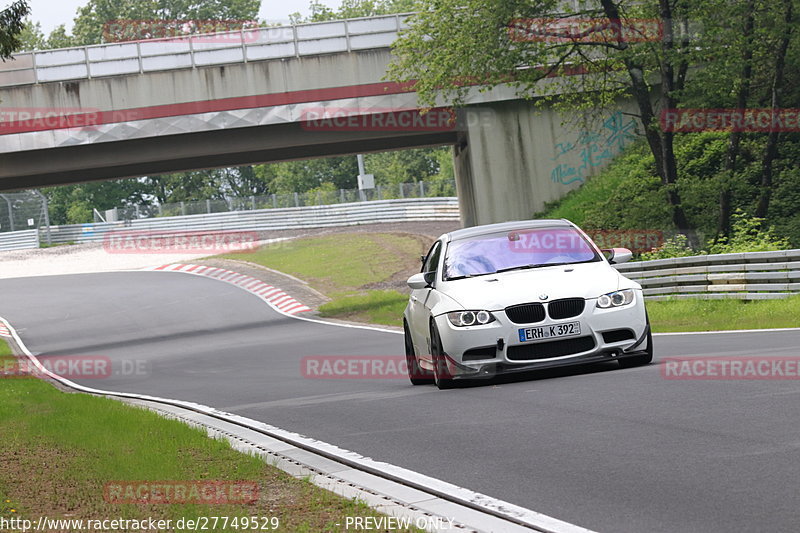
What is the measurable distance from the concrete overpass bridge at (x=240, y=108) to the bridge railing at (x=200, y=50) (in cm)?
3

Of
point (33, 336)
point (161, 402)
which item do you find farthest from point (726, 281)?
point (33, 336)

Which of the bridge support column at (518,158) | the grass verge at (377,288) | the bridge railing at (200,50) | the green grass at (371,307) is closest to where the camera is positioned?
the grass verge at (377,288)

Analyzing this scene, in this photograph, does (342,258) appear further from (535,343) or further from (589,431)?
(589,431)

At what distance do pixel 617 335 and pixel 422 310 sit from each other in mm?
2108

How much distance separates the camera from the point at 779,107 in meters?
31.5

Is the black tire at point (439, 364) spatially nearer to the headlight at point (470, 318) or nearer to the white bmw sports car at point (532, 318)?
the white bmw sports car at point (532, 318)

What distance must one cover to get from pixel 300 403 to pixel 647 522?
774cm

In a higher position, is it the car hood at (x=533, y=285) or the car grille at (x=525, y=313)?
the car hood at (x=533, y=285)

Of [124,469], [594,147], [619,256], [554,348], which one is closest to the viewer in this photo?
[124,469]

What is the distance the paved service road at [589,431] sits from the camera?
230 inches

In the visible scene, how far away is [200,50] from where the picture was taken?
3488cm

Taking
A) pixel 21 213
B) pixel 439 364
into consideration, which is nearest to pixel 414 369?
pixel 439 364

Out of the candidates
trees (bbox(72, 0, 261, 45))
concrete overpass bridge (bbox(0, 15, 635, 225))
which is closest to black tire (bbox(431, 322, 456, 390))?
A: concrete overpass bridge (bbox(0, 15, 635, 225))

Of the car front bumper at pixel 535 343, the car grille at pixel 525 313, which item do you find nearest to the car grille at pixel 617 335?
the car front bumper at pixel 535 343
